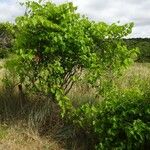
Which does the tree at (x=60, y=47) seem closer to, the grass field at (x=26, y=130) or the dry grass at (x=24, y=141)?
A: the grass field at (x=26, y=130)

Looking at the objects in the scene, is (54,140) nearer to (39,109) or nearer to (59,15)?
(39,109)

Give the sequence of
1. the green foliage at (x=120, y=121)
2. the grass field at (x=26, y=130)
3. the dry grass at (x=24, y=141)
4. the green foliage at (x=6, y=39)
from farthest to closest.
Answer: the green foliage at (x=6, y=39) → the grass field at (x=26, y=130) → the dry grass at (x=24, y=141) → the green foliage at (x=120, y=121)

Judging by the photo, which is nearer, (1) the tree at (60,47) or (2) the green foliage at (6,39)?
(1) the tree at (60,47)

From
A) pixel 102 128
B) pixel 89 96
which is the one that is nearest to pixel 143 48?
pixel 89 96

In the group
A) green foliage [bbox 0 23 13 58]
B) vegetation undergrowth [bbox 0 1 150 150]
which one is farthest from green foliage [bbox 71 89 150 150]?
green foliage [bbox 0 23 13 58]

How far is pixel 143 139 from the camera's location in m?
8.27

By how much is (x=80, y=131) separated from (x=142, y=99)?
141cm

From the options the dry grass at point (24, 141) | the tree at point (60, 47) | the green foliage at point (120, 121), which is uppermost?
the tree at point (60, 47)

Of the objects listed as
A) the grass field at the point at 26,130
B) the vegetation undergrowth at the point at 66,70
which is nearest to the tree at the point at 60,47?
the vegetation undergrowth at the point at 66,70

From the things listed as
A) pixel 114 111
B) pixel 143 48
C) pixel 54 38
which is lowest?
pixel 143 48

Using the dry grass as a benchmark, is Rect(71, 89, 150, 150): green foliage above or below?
above

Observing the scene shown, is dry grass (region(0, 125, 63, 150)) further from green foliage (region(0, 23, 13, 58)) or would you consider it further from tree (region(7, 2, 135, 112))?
green foliage (region(0, 23, 13, 58))

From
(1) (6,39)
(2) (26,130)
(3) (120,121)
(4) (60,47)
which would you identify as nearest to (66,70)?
(4) (60,47)

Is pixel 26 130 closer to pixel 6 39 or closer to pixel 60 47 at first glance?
pixel 60 47
